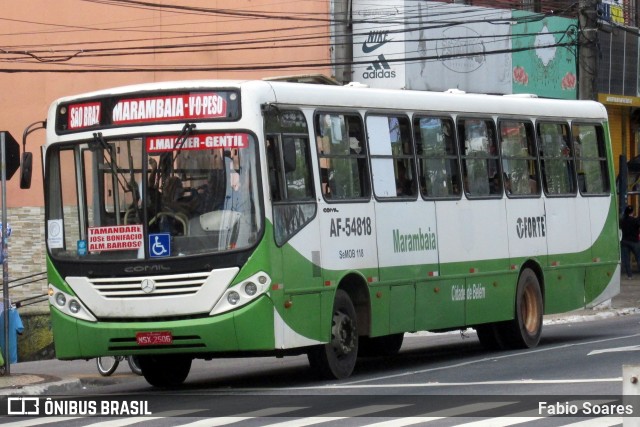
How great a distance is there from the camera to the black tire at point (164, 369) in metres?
15.3

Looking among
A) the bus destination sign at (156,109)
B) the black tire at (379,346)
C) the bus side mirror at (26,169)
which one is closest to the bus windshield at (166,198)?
the bus destination sign at (156,109)

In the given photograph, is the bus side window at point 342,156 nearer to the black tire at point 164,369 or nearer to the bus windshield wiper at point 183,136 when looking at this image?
the bus windshield wiper at point 183,136

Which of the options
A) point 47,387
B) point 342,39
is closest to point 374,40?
point 342,39

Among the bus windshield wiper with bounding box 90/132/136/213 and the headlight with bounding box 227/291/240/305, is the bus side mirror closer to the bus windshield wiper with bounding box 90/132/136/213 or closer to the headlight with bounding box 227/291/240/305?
the bus windshield wiper with bounding box 90/132/136/213

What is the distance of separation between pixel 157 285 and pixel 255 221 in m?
1.15

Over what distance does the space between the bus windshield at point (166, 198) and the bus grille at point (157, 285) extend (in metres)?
0.23

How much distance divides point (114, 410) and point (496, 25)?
2537 cm

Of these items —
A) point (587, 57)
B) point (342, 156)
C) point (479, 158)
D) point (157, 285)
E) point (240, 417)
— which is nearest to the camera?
point (240, 417)

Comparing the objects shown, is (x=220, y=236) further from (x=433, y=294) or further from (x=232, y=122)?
(x=433, y=294)

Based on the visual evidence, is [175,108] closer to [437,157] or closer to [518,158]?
[437,157]

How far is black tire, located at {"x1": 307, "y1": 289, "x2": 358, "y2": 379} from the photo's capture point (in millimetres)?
14688

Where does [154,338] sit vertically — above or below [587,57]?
below

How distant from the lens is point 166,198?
45.4 ft

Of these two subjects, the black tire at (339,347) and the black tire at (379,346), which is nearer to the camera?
the black tire at (339,347)
